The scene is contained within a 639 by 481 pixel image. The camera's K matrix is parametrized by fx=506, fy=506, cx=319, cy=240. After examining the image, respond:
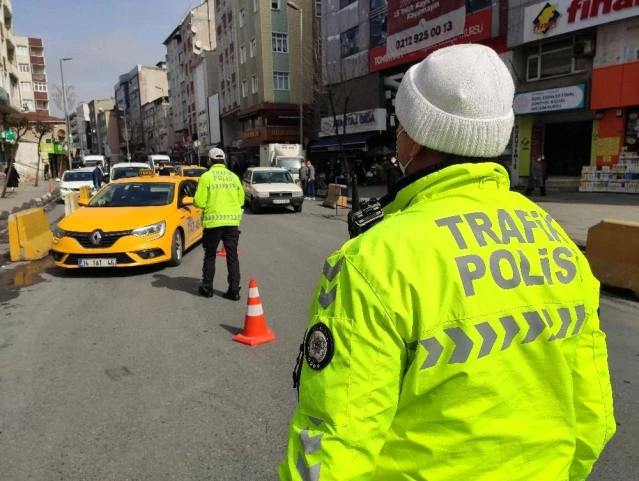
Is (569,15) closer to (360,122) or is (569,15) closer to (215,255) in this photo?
(360,122)

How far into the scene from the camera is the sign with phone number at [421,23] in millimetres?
23625

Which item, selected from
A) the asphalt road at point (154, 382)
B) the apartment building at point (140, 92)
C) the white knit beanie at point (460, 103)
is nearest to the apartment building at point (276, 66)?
the asphalt road at point (154, 382)

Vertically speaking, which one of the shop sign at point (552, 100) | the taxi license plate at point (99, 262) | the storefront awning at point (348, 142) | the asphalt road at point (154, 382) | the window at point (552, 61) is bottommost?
the asphalt road at point (154, 382)

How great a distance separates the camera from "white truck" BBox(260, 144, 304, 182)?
84.2 ft

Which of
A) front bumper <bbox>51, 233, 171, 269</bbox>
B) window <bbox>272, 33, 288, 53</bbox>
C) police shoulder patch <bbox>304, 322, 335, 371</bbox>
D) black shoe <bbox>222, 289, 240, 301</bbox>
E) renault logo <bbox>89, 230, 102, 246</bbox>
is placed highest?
window <bbox>272, 33, 288, 53</bbox>

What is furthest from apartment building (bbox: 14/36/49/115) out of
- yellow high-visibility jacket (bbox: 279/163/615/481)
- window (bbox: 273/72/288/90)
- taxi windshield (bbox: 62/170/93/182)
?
yellow high-visibility jacket (bbox: 279/163/615/481)

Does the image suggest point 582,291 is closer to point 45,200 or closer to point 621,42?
point 621,42

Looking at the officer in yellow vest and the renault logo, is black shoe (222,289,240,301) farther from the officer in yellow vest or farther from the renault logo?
the officer in yellow vest

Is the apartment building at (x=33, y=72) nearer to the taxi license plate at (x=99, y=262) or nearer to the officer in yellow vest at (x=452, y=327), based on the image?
the taxi license plate at (x=99, y=262)

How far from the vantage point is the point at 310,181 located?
22906 millimetres

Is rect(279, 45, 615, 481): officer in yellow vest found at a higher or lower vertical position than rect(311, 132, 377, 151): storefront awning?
lower

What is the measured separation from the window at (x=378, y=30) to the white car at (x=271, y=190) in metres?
15.0

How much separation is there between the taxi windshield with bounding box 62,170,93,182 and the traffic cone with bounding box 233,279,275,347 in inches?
774

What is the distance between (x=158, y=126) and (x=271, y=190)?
85684 millimetres
